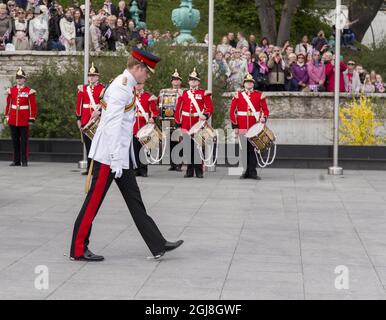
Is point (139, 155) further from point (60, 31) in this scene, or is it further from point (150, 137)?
point (60, 31)

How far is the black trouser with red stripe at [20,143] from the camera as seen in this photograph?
69.4 ft

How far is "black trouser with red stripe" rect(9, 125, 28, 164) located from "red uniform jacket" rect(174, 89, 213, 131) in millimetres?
3636

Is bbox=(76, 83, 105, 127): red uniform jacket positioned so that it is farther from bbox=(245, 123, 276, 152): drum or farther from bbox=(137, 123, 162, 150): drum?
bbox=(245, 123, 276, 152): drum

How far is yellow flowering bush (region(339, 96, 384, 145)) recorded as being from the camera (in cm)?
2256

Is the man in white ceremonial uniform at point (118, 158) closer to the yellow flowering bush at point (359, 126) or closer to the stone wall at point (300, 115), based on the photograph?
the yellow flowering bush at point (359, 126)

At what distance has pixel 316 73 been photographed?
84.4 feet

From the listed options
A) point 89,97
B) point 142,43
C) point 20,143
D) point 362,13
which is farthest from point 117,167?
point 362,13

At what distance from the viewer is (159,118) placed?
20547 mm

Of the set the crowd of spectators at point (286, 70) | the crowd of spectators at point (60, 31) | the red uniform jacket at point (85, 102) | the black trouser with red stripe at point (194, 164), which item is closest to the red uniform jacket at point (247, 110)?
the black trouser with red stripe at point (194, 164)

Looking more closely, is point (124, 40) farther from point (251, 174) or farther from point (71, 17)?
point (251, 174)

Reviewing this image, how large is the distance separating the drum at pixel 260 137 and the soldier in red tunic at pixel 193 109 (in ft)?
3.14

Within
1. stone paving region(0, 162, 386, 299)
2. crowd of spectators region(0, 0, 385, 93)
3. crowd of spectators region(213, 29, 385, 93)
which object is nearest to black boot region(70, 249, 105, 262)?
stone paving region(0, 162, 386, 299)

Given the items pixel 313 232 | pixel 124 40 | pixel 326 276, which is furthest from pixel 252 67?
pixel 326 276

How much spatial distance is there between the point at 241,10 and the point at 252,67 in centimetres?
1375
